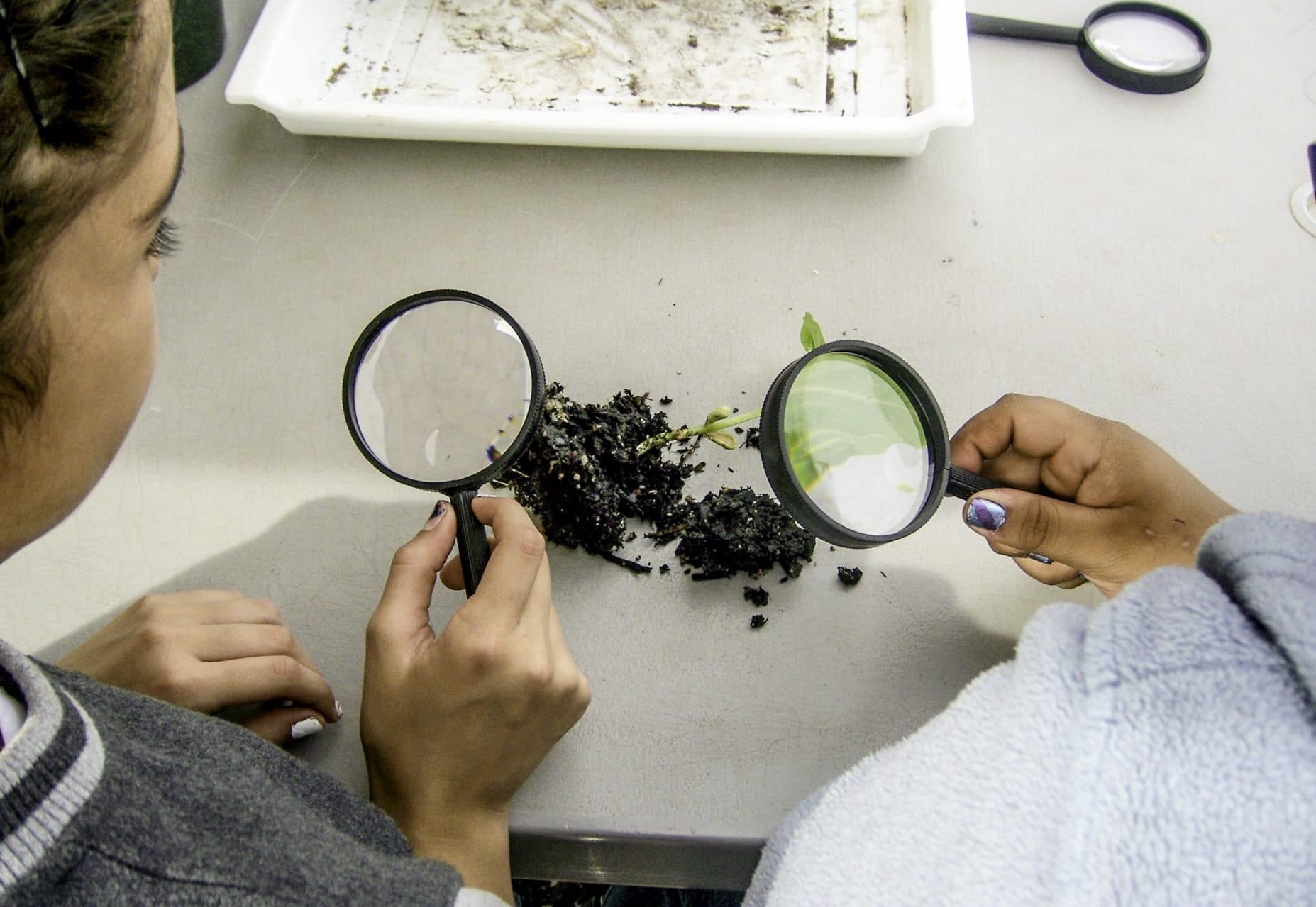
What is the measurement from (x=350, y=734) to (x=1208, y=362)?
113 cm

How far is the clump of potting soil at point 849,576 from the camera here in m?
0.99

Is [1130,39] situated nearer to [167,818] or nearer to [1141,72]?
[1141,72]

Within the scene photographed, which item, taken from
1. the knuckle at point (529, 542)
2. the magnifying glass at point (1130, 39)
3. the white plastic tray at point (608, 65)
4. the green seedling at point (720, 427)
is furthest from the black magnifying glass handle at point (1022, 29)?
the knuckle at point (529, 542)

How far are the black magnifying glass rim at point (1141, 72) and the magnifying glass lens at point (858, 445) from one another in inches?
30.3

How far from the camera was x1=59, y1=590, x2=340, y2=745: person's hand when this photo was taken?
2.86 ft

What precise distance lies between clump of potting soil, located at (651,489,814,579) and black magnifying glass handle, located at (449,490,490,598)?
→ 211mm

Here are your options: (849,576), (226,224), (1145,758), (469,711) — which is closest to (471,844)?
(469,711)

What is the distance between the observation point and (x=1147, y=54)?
138 centimetres

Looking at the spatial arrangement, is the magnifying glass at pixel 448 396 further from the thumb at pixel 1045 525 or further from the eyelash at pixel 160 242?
the thumb at pixel 1045 525

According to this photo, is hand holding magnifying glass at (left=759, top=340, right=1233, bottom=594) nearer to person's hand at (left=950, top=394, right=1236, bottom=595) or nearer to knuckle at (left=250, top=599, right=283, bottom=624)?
person's hand at (left=950, top=394, right=1236, bottom=595)

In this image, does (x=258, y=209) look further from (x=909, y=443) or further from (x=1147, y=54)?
(x=1147, y=54)

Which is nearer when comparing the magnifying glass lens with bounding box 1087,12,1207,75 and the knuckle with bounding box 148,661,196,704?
the knuckle with bounding box 148,661,196,704

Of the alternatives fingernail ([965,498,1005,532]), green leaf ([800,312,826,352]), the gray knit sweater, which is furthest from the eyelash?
fingernail ([965,498,1005,532])

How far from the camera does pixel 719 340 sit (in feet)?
3.78
